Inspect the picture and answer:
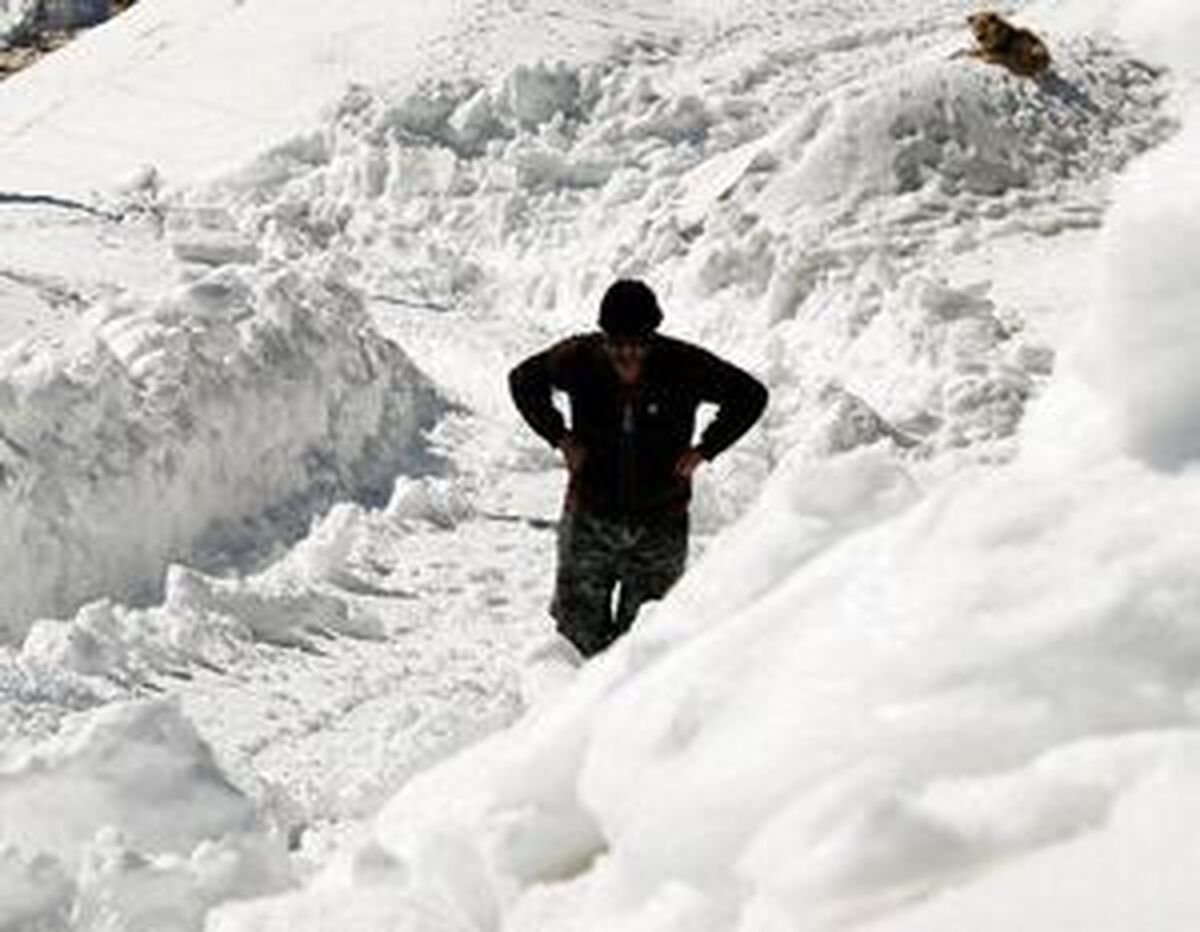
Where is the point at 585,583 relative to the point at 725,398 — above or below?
below

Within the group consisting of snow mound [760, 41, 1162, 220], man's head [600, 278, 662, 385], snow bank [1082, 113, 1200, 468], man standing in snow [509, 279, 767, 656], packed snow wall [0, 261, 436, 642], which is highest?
snow bank [1082, 113, 1200, 468]

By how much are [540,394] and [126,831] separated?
2.29 metres

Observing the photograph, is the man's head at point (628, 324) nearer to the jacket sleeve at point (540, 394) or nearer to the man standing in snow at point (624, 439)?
the man standing in snow at point (624, 439)

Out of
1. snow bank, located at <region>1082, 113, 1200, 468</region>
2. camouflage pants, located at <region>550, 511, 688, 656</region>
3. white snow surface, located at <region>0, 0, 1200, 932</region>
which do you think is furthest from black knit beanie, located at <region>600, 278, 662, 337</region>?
snow bank, located at <region>1082, 113, 1200, 468</region>

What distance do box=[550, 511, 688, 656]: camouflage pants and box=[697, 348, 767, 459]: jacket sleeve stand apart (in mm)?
268

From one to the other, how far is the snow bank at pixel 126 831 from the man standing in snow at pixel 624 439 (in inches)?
70.9

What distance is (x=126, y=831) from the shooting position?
540 cm

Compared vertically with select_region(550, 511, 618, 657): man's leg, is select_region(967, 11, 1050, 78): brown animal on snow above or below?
below

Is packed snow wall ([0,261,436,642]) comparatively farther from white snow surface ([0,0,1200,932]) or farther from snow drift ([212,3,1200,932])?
snow drift ([212,3,1200,932])

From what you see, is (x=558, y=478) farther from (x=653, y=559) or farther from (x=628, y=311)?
(x=628, y=311)

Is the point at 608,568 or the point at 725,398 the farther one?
the point at 608,568

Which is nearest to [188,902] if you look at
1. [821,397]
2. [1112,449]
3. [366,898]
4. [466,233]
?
[366,898]

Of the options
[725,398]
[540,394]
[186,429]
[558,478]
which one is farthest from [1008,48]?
[540,394]

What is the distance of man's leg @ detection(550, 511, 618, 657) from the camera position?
7391 mm
